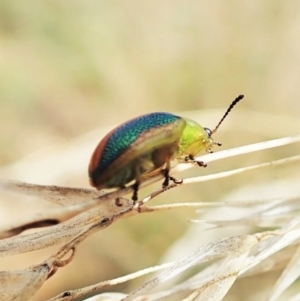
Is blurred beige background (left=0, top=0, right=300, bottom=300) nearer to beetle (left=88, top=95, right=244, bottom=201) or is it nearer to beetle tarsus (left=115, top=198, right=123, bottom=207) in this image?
beetle (left=88, top=95, right=244, bottom=201)

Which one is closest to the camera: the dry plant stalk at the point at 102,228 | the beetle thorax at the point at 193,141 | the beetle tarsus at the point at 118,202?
the dry plant stalk at the point at 102,228

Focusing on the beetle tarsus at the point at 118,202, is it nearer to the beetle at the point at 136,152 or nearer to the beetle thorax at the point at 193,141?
the beetle at the point at 136,152

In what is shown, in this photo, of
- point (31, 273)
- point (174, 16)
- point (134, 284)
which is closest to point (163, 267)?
point (31, 273)

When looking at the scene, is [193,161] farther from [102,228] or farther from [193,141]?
[102,228]

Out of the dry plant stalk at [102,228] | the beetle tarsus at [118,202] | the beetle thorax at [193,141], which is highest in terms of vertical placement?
the beetle thorax at [193,141]

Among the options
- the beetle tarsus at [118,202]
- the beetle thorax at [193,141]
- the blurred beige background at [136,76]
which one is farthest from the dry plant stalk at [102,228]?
the blurred beige background at [136,76]

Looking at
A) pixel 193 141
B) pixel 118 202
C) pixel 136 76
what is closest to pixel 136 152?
pixel 118 202
